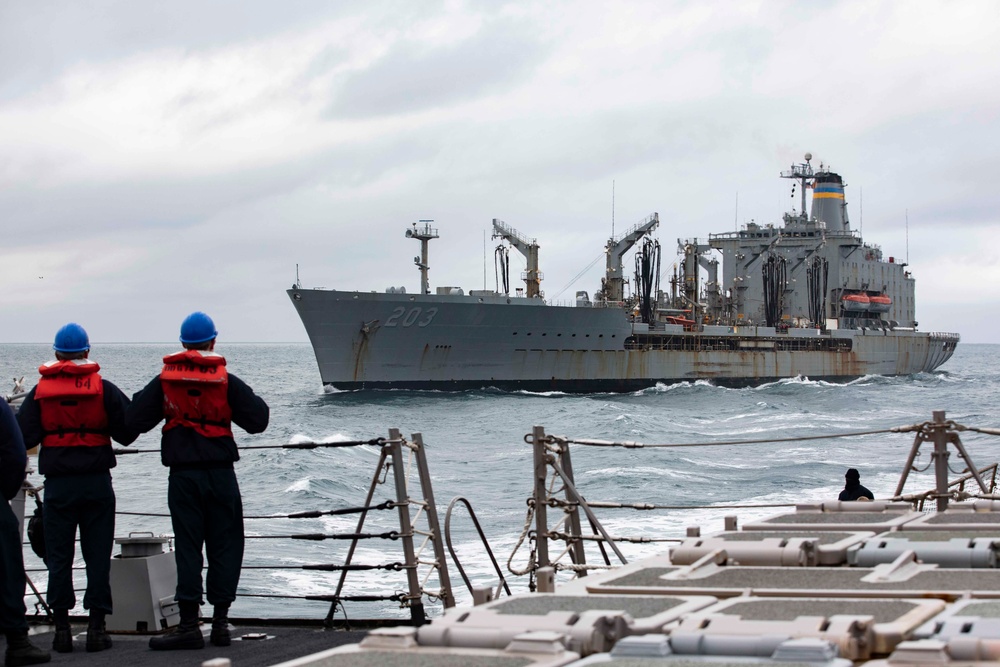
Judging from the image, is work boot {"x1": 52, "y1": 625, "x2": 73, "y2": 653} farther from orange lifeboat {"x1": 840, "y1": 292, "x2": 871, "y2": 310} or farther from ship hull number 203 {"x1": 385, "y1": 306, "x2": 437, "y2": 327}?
orange lifeboat {"x1": 840, "y1": 292, "x2": 871, "y2": 310}

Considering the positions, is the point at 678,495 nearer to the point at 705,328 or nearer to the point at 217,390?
the point at 217,390

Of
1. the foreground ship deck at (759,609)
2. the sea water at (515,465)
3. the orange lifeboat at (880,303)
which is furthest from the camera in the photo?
the orange lifeboat at (880,303)

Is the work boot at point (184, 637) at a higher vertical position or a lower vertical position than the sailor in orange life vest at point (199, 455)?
lower

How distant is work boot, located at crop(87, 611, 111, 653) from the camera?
5.07 m

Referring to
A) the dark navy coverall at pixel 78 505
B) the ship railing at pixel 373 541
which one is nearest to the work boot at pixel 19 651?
the dark navy coverall at pixel 78 505

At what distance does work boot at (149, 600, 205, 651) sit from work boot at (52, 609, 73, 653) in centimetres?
35

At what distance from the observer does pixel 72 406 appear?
5.27 meters

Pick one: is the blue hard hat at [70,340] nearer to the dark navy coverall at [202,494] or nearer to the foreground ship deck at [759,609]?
the dark navy coverall at [202,494]

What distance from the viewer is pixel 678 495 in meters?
20.3

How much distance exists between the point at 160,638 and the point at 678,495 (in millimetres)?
15967

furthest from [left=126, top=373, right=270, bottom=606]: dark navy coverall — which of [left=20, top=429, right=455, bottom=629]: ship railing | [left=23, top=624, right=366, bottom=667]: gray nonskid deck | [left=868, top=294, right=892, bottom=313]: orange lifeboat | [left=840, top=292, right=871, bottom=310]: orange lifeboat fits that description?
[left=868, top=294, right=892, bottom=313]: orange lifeboat

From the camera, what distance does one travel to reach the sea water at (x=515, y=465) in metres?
13.6

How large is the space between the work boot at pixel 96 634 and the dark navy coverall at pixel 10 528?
0.30 m

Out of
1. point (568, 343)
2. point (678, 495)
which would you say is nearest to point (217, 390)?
point (678, 495)
